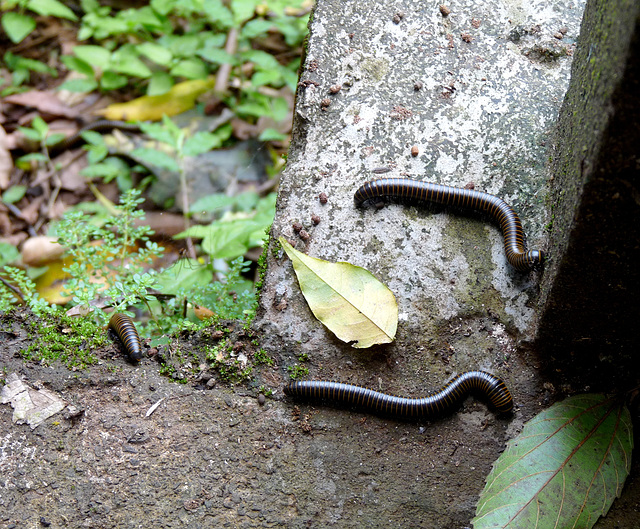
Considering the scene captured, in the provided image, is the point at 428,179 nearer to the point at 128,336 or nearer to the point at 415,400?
the point at 415,400

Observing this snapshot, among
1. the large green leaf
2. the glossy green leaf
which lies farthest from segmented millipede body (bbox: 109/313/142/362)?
the large green leaf

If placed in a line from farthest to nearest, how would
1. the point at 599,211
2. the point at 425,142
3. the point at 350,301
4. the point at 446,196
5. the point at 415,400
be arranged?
the point at 425,142 → the point at 446,196 → the point at 350,301 → the point at 415,400 → the point at 599,211

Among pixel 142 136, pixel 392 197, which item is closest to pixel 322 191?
pixel 392 197

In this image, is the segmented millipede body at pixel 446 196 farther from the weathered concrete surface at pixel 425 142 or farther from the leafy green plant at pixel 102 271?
the leafy green plant at pixel 102 271

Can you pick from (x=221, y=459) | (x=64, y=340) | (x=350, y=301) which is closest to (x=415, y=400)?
(x=350, y=301)

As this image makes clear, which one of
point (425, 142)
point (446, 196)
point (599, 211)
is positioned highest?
point (599, 211)
